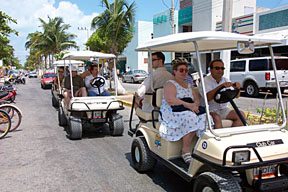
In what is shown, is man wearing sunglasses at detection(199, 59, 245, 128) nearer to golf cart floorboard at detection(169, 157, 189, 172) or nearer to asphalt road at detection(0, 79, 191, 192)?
golf cart floorboard at detection(169, 157, 189, 172)

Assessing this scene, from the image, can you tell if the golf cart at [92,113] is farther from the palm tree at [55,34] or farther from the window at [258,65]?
the palm tree at [55,34]

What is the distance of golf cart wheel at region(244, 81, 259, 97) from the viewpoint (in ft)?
43.9

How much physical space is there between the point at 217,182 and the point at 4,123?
559cm

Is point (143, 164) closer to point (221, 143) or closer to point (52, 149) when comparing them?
point (221, 143)

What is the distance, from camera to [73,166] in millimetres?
4715

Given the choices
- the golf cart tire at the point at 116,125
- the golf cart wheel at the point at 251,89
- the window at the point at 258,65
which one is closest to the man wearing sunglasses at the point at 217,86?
the golf cart tire at the point at 116,125

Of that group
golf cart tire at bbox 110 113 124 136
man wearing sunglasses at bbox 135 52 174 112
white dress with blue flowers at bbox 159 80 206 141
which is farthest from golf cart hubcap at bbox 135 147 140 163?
golf cart tire at bbox 110 113 124 136

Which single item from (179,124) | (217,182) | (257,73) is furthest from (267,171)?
(257,73)

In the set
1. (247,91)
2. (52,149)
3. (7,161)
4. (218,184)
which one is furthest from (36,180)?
(247,91)

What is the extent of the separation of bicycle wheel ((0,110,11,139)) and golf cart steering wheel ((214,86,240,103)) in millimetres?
5016

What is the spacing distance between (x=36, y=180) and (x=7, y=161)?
125 centimetres

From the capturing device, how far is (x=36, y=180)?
4.12m

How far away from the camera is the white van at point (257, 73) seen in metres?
12.0

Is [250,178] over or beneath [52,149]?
over
